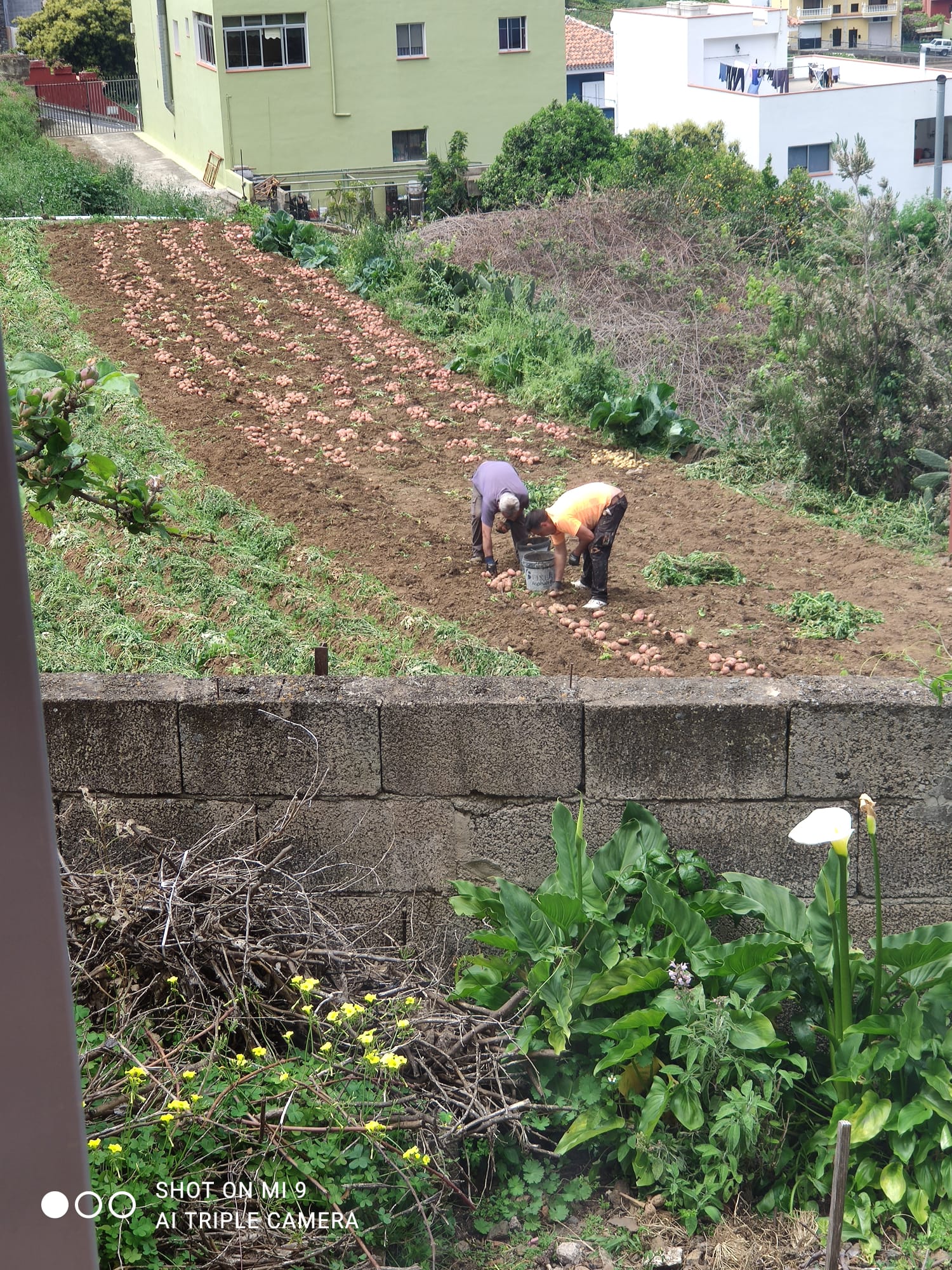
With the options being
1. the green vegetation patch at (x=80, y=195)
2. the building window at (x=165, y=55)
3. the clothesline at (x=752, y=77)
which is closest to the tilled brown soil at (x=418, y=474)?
the green vegetation patch at (x=80, y=195)

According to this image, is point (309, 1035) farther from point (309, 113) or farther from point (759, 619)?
point (309, 113)

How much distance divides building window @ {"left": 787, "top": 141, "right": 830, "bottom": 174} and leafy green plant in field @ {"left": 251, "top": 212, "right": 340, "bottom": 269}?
1030 inches

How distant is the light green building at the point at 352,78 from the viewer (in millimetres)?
27750

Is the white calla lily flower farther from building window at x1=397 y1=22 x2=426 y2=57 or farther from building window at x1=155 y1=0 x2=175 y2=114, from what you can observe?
building window at x1=155 y1=0 x2=175 y2=114

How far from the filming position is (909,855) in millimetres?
3799

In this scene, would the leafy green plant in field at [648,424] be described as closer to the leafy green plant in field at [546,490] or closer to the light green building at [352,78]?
the leafy green plant in field at [546,490]

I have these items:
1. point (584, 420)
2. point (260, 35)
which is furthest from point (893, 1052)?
point (260, 35)

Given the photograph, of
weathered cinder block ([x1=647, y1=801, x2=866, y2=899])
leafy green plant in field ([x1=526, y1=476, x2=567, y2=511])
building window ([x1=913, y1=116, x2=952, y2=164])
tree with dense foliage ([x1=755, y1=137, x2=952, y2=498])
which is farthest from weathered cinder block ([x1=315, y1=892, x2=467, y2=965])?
building window ([x1=913, y1=116, x2=952, y2=164])

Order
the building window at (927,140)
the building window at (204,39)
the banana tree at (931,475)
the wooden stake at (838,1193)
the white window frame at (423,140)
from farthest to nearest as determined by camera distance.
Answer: the building window at (927,140)
the white window frame at (423,140)
the building window at (204,39)
the banana tree at (931,475)
the wooden stake at (838,1193)

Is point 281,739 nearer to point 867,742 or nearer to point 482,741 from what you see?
point 482,741

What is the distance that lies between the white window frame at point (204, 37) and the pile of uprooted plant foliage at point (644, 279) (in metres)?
13.2

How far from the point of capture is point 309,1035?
317 centimetres

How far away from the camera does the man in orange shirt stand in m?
6.66

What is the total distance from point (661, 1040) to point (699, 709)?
3.16 ft
